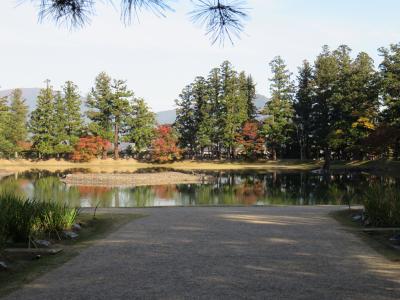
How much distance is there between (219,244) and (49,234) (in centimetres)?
277

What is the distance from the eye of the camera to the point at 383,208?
8750 millimetres

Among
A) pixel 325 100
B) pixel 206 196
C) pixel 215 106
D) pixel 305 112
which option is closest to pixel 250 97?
pixel 215 106

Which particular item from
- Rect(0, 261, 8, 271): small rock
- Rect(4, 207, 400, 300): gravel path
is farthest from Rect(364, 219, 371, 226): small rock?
Rect(0, 261, 8, 271): small rock

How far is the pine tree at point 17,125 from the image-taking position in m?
49.6

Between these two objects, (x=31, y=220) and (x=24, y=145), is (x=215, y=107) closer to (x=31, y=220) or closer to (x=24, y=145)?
(x=24, y=145)

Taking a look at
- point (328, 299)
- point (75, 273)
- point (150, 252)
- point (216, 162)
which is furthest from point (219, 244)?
point (216, 162)

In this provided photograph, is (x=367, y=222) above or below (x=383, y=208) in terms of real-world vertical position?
below

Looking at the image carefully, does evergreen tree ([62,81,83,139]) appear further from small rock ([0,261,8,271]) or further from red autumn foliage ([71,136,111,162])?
small rock ([0,261,8,271])

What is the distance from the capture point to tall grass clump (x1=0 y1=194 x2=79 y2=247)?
6.86 metres

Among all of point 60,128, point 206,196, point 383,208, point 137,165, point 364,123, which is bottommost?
point 206,196

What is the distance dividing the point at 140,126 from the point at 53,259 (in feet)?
146

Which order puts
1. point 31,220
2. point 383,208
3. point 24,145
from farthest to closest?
point 24,145 < point 383,208 < point 31,220

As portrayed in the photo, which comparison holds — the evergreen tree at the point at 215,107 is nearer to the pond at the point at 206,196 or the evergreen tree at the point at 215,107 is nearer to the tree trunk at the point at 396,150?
the tree trunk at the point at 396,150

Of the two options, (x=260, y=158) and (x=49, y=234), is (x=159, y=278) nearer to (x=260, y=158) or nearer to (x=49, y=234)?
(x=49, y=234)
